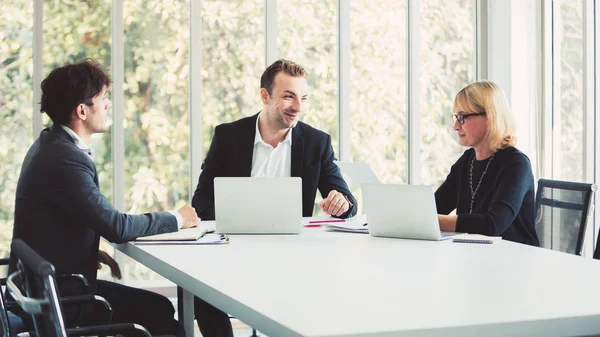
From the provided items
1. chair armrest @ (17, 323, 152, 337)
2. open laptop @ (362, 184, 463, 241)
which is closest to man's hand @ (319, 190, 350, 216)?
open laptop @ (362, 184, 463, 241)

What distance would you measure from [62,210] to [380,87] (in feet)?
10.4

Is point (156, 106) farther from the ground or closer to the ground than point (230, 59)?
closer to the ground

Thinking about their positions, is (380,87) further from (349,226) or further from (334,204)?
(349,226)

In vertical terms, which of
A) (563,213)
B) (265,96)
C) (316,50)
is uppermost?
(316,50)

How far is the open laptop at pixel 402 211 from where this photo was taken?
2.72m

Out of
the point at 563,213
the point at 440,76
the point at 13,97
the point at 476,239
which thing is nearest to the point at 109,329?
the point at 476,239

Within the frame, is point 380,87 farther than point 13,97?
Yes

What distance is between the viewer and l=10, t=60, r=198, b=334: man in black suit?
264cm

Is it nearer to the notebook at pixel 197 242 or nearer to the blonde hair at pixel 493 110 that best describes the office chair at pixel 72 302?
the notebook at pixel 197 242

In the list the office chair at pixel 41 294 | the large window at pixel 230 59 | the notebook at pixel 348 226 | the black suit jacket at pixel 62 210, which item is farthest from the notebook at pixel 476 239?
the large window at pixel 230 59

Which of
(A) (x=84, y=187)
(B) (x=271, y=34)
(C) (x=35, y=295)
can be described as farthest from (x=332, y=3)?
(C) (x=35, y=295)

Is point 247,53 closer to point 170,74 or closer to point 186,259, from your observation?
point 170,74

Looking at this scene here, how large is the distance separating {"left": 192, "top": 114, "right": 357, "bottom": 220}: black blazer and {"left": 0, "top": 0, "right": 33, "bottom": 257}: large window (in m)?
1.48

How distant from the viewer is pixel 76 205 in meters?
2.64
